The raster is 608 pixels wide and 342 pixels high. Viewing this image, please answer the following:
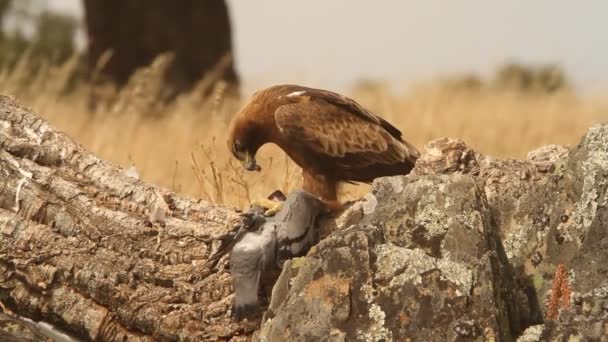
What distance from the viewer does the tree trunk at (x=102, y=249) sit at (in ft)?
15.6

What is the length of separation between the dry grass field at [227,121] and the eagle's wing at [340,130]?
1.02 m

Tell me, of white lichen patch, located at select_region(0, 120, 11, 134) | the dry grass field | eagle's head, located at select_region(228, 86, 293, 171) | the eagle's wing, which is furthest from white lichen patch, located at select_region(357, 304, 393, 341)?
the dry grass field

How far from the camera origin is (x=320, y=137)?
5.48m

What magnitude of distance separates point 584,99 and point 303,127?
9820 mm

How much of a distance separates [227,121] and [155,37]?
11.8ft

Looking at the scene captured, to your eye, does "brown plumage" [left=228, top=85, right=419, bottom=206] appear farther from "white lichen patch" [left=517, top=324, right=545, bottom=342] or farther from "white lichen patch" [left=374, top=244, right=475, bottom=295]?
"white lichen patch" [left=517, top=324, right=545, bottom=342]

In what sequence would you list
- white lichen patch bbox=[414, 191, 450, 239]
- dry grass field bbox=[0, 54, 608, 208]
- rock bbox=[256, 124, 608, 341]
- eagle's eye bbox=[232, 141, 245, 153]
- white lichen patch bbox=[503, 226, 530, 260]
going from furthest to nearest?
1. dry grass field bbox=[0, 54, 608, 208]
2. eagle's eye bbox=[232, 141, 245, 153]
3. white lichen patch bbox=[503, 226, 530, 260]
4. white lichen patch bbox=[414, 191, 450, 239]
5. rock bbox=[256, 124, 608, 341]

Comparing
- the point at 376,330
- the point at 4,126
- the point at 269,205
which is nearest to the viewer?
the point at 376,330

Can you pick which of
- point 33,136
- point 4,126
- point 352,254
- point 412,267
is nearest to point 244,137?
point 33,136

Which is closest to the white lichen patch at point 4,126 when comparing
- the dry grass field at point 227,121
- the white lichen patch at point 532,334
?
the dry grass field at point 227,121

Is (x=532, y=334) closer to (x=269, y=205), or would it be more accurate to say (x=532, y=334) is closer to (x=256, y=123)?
(x=269, y=205)

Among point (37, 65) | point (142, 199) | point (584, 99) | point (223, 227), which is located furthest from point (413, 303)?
point (37, 65)

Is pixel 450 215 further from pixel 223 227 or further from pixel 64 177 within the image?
pixel 64 177

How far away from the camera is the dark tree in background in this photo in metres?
15.0
